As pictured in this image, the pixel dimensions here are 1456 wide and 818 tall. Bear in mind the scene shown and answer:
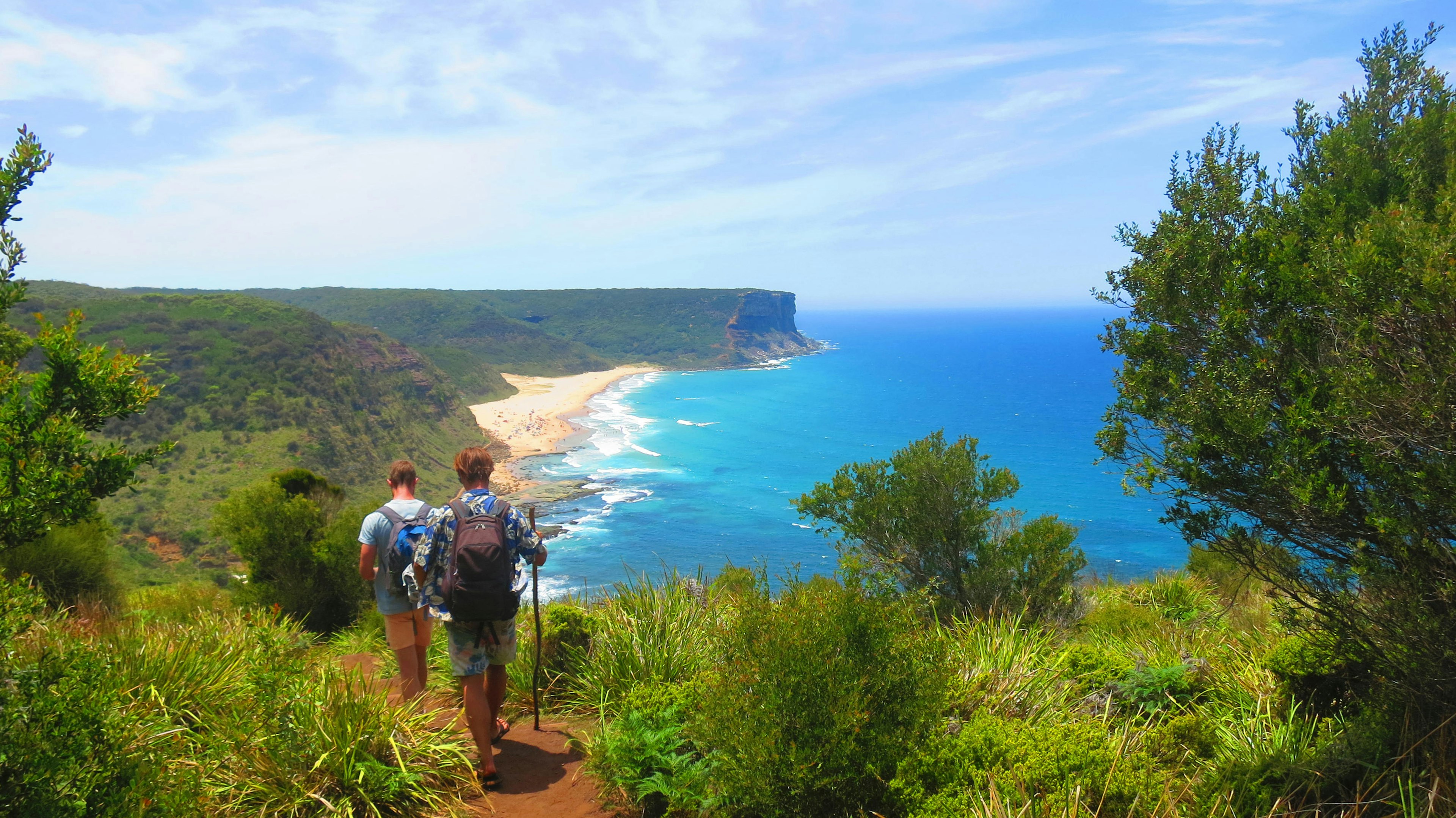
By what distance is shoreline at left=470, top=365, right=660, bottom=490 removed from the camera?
250 feet

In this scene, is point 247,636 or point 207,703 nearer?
point 207,703

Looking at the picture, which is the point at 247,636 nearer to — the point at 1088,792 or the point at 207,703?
the point at 207,703

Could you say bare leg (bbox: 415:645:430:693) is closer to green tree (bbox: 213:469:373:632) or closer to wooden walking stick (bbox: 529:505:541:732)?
wooden walking stick (bbox: 529:505:541:732)

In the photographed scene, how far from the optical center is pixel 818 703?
11.2 ft

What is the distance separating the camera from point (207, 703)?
14.6ft

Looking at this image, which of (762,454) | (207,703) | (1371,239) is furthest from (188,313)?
(1371,239)

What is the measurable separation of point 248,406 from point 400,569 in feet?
186

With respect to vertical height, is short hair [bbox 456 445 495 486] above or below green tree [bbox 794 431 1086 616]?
above

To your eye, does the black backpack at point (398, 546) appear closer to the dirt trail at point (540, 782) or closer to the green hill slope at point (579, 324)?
the dirt trail at point (540, 782)

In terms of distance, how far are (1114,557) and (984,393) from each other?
67.2 m

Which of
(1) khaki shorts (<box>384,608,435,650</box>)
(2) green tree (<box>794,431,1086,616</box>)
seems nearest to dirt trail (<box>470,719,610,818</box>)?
(1) khaki shorts (<box>384,608,435,650</box>)

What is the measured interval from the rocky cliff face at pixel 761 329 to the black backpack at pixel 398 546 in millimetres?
162735

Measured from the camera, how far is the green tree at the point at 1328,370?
3.01 meters

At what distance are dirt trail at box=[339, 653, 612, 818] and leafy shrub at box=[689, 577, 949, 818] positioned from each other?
989mm
